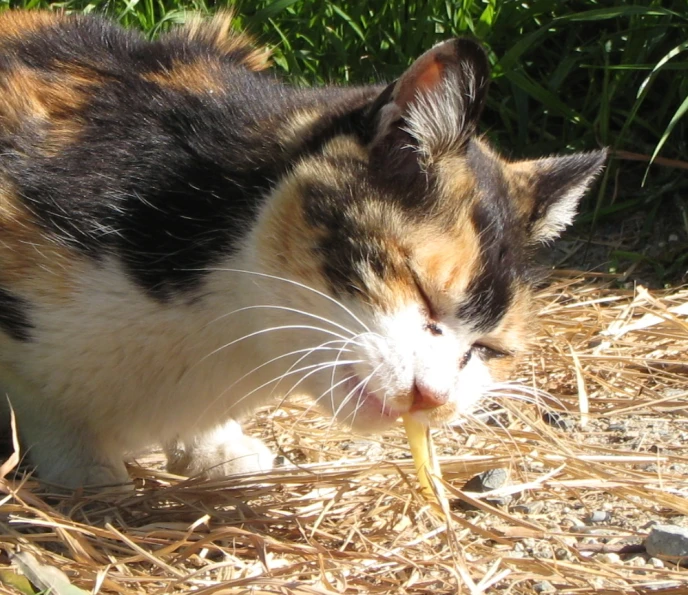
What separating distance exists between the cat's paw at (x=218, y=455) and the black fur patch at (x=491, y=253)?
819 mm

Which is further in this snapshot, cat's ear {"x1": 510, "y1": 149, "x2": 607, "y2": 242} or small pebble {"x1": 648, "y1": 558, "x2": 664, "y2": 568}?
cat's ear {"x1": 510, "y1": 149, "x2": 607, "y2": 242}

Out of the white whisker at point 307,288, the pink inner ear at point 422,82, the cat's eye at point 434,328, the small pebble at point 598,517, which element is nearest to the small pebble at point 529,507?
the small pebble at point 598,517

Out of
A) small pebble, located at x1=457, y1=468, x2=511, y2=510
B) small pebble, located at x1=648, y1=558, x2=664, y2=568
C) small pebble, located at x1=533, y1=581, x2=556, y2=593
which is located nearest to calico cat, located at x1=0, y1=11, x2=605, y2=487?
small pebble, located at x1=457, y1=468, x2=511, y2=510

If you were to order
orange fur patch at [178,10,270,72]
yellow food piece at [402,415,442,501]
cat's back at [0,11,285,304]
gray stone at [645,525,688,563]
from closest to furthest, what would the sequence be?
1. gray stone at [645,525,688,563]
2. cat's back at [0,11,285,304]
3. yellow food piece at [402,415,442,501]
4. orange fur patch at [178,10,270,72]

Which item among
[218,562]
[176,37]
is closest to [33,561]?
[218,562]

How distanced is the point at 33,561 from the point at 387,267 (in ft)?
3.07

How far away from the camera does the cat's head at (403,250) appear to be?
2.09m

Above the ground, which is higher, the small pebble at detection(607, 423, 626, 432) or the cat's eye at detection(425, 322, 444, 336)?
the cat's eye at detection(425, 322, 444, 336)

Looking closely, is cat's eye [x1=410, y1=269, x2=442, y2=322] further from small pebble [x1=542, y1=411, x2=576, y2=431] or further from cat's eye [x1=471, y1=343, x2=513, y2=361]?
small pebble [x1=542, y1=411, x2=576, y2=431]

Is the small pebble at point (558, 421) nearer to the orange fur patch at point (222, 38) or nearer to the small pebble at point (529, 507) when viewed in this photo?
the small pebble at point (529, 507)

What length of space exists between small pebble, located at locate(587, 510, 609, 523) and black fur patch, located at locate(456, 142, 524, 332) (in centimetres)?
54

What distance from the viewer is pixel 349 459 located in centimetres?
281

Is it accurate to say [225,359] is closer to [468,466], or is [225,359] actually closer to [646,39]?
[468,466]

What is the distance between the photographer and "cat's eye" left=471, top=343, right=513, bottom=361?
7.80 feet
